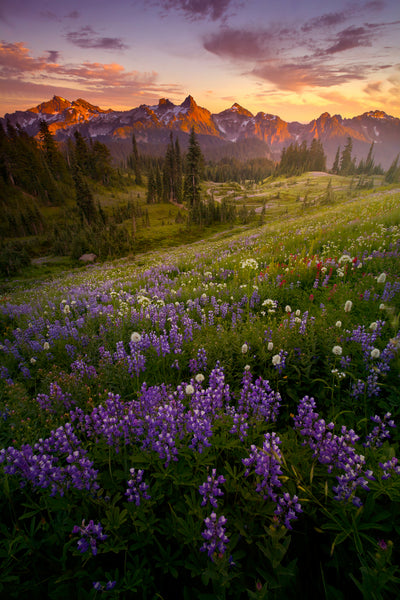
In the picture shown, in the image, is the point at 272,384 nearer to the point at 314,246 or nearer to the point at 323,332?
the point at 323,332

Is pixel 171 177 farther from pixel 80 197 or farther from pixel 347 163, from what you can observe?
pixel 347 163

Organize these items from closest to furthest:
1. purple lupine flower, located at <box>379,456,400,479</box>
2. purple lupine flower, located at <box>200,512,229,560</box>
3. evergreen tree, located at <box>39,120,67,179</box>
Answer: purple lupine flower, located at <box>200,512,229,560</box>
purple lupine flower, located at <box>379,456,400,479</box>
evergreen tree, located at <box>39,120,67,179</box>

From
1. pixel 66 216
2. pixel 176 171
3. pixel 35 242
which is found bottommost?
pixel 35 242

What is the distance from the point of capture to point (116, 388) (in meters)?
3.65

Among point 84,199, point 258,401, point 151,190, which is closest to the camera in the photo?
point 258,401

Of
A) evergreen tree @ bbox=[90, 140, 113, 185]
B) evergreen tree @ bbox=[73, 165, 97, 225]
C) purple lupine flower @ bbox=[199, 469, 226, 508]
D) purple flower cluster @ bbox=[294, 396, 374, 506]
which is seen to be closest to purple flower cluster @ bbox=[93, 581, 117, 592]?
purple lupine flower @ bbox=[199, 469, 226, 508]

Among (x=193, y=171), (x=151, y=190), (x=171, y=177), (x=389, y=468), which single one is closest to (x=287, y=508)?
(x=389, y=468)

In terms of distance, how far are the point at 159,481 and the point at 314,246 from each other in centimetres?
930

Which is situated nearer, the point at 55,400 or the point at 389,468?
the point at 389,468

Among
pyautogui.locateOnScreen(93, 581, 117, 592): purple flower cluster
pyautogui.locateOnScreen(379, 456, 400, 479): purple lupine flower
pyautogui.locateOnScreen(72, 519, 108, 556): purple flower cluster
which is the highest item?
pyautogui.locateOnScreen(379, 456, 400, 479): purple lupine flower

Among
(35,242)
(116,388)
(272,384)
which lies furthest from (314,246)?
(35,242)

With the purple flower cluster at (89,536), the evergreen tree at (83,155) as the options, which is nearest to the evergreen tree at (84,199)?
the evergreen tree at (83,155)

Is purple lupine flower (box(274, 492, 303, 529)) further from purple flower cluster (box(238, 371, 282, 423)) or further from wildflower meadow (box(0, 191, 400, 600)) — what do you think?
purple flower cluster (box(238, 371, 282, 423))

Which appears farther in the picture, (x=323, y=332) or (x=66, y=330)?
(x=66, y=330)
